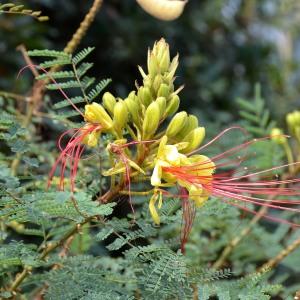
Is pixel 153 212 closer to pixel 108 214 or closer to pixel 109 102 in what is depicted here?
pixel 108 214

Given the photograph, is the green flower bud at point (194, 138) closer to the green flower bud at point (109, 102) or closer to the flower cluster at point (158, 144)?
the flower cluster at point (158, 144)

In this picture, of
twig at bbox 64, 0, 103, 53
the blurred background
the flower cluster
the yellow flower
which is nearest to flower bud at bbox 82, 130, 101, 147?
the flower cluster

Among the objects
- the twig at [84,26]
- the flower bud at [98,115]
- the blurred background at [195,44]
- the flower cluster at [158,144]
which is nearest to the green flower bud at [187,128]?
the flower cluster at [158,144]

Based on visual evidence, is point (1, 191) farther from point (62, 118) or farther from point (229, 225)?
point (229, 225)

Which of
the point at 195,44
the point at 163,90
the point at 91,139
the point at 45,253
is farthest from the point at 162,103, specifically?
the point at 195,44

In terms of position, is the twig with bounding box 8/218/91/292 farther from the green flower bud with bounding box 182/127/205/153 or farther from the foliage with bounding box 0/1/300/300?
the green flower bud with bounding box 182/127/205/153

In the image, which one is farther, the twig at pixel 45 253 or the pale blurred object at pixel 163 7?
the pale blurred object at pixel 163 7
